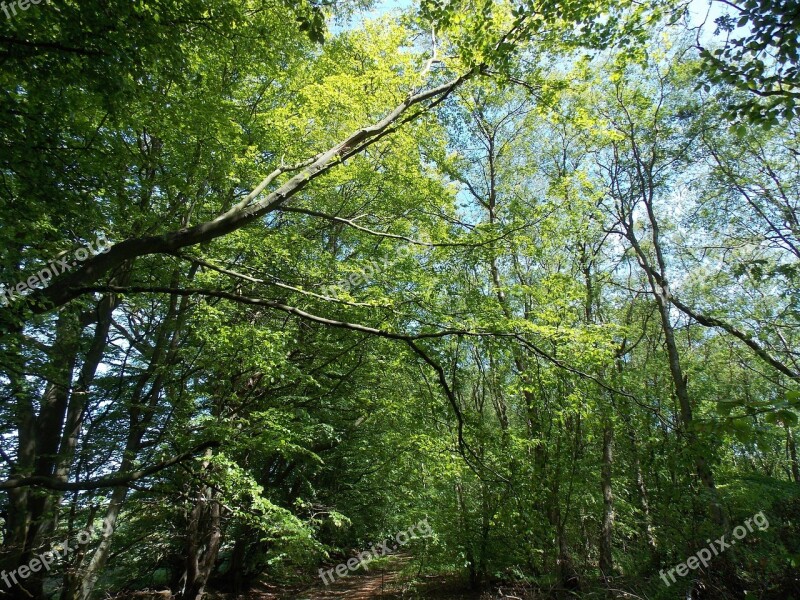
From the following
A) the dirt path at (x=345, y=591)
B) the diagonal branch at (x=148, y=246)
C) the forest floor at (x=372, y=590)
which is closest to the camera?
the diagonal branch at (x=148, y=246)

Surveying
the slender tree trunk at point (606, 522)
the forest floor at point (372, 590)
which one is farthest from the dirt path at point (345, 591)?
the slender tree trunk at point (606, 522)

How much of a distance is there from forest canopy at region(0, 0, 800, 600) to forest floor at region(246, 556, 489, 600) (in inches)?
5.9

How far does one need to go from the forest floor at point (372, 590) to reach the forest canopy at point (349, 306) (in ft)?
0.49

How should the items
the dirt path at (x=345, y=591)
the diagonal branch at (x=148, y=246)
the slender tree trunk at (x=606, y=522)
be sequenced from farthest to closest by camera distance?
the dirt path at (x=345, y=591)
the slender tree trunk at (x=606, y=522)
the diagonal branch at (x=148, y=246)

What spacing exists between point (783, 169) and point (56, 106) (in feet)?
50.1

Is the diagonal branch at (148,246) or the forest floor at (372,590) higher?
the diagonal branch at (148,246)

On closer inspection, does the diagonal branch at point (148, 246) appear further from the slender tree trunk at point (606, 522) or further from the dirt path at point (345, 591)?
the dirt path at point (345, 591)

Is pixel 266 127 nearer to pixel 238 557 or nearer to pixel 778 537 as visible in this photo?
pixel 778 537

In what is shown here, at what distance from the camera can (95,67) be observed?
2.96m

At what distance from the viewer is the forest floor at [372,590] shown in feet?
32.2

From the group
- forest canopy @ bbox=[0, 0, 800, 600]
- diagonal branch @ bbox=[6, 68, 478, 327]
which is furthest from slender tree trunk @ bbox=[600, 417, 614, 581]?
diagonal branch @ bbox=[6, 68, 478, 327]

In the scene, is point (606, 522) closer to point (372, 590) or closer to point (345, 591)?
point (372, 590)

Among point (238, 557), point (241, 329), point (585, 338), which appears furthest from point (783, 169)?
point (238, 557)

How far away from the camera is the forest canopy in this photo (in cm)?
360
